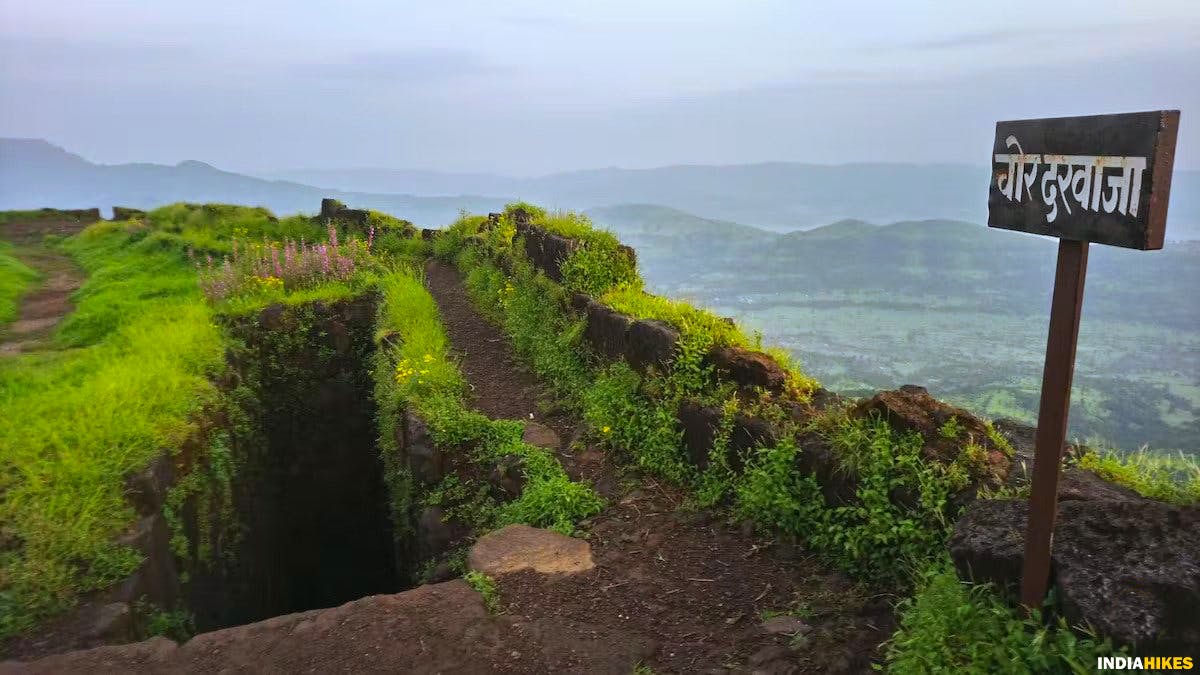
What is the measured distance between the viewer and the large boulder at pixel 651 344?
5.76m

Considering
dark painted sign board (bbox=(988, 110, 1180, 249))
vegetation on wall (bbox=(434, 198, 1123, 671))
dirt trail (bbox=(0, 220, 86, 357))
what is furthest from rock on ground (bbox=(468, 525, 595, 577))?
dirt trail (bbox=(0, 220, 86, 357))

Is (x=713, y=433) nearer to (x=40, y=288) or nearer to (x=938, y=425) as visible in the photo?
(x=938, y=425)

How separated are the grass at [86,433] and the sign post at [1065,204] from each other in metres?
5.29

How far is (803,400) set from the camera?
477 cm

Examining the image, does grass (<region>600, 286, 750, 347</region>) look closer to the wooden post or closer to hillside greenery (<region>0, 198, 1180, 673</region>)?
hillside greenery (<region>0, 198, 1180, 673</region>)

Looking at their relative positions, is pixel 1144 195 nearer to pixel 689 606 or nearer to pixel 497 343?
pixel 689 606

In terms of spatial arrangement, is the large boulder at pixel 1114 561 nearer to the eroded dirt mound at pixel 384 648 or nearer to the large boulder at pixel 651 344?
the eroded dirt mound at pixel 384 648

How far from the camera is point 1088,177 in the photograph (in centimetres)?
246

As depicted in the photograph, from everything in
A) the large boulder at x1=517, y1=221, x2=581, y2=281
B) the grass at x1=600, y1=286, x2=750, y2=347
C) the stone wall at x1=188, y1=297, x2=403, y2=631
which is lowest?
the stone wall at x1=188, y1=297, x2=403, y2=631

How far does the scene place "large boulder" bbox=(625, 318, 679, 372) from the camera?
18.9 ft

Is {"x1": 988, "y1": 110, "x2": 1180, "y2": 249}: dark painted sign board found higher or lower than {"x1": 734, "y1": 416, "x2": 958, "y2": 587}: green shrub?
higher

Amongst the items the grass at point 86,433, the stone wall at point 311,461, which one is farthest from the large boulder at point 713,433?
the stone wall at point 311,461

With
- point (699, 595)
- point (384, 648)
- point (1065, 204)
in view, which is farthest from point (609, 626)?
point (1065, 204)

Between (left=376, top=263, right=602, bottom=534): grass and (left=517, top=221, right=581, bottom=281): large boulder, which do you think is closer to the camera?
(left=376, top=263, right=602, bottom=534): grass
